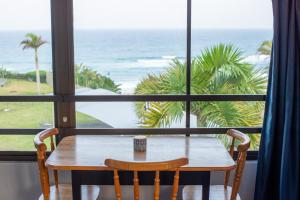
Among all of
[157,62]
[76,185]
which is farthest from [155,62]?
[76,185]

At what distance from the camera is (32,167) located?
280 cm

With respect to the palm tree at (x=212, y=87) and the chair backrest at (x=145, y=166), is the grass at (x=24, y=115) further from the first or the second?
the chair backrest at (x=145, y=166)

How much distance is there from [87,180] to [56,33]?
3.93 ft

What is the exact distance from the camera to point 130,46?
9.11 ft

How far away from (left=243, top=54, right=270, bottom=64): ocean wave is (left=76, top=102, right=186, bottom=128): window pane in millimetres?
604

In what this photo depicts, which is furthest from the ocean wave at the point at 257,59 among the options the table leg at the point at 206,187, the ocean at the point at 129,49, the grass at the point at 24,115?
the grass at the point at 24,115

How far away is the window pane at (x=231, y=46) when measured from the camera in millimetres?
2727

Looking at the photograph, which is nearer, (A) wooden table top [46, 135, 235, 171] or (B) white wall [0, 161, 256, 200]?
(A) wooden table top [46, 135, 235, 171]

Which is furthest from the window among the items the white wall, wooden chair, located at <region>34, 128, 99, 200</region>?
wooden chair, located at <region>34, 128, 99, 200</region>

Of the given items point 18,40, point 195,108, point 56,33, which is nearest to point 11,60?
point 18,40

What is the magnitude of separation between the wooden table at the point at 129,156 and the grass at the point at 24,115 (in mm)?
368

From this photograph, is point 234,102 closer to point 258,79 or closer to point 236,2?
point 258,79

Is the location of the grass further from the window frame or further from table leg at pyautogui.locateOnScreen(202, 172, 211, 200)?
table leg at pyautogui.locateOnScreen(202, 172, 211, 200)

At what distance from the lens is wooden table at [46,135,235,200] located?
2.01 m
